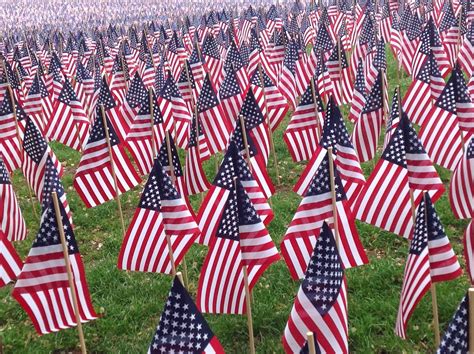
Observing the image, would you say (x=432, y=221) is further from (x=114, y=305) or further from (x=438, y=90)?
(x=438, y=90)

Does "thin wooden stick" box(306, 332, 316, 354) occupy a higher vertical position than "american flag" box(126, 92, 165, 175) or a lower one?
higher

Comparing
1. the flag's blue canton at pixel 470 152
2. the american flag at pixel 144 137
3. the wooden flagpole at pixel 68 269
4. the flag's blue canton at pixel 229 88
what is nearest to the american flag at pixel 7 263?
the wooden flagpole at pixel 68 269

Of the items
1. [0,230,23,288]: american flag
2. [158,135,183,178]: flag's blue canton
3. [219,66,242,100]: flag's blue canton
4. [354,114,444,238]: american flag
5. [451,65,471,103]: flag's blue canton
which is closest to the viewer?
[0,230,23,288]: american flag

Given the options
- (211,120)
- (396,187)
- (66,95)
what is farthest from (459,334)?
(66,95)

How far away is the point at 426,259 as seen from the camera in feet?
18.6

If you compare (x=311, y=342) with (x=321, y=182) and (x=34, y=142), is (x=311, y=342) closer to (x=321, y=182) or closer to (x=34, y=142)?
(x=321, y=182)

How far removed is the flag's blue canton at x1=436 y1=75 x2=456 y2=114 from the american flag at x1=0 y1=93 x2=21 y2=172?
25.4 ft

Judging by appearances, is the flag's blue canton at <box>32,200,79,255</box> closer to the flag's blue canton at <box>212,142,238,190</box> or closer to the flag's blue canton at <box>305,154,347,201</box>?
the flag's blue canton at <box>212,142,238,190</box>

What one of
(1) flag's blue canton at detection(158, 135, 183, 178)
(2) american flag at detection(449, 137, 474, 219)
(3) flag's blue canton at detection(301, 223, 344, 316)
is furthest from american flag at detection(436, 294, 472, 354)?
(1) flag's blue canton at detection(158, 135, 183, 178)

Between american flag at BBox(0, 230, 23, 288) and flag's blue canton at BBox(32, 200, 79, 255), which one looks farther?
american flag at BBox(0, 230, 23, 288)

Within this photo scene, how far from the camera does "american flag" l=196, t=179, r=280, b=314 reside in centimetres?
633

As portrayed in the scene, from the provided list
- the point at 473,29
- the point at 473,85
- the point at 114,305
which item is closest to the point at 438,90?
the point at 473,85

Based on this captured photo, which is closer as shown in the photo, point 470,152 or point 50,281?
point 50,281

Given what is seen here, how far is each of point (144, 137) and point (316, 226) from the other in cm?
543
